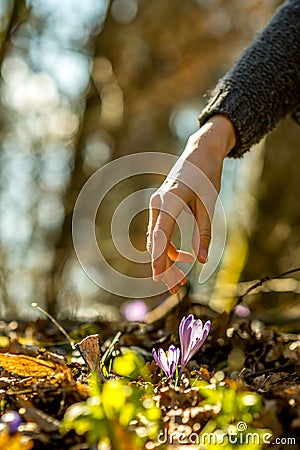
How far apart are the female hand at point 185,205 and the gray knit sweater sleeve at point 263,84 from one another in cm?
19

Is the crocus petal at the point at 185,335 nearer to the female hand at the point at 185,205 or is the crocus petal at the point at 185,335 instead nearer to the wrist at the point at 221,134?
the female hand at the point at 185,205

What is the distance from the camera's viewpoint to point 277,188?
4.71 metres

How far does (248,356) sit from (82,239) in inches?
169

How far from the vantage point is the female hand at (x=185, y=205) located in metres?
0.97

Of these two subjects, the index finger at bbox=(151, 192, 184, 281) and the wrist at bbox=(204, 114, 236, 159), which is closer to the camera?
the index finger at bbox=(151, 192, 184, 281)

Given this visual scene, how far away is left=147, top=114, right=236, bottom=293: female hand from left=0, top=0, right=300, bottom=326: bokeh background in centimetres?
272

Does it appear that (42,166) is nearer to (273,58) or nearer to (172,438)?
(273,58)

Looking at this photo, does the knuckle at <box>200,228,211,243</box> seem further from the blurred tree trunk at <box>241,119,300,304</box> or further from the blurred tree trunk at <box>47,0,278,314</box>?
the blurred tree trunk at <box>47,0,278,314</box>

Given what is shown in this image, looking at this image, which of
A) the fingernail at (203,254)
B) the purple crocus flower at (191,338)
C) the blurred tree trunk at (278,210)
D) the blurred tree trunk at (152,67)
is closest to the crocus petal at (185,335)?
the purple crocus flower at (191,338)

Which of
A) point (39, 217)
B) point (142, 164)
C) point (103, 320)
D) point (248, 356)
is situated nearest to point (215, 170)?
point (248, 356)

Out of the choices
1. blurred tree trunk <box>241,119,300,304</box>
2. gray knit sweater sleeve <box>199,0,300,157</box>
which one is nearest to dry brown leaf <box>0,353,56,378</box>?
gray knit sweater sleeve <box>199,0,300,157</box>

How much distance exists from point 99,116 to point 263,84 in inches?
157

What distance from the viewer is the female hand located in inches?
38.4

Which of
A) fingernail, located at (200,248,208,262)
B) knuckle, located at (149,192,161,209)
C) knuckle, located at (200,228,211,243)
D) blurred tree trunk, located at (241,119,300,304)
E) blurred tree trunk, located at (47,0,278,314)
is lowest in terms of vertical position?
blurred tree trunk, located at (241,119,300,304)
